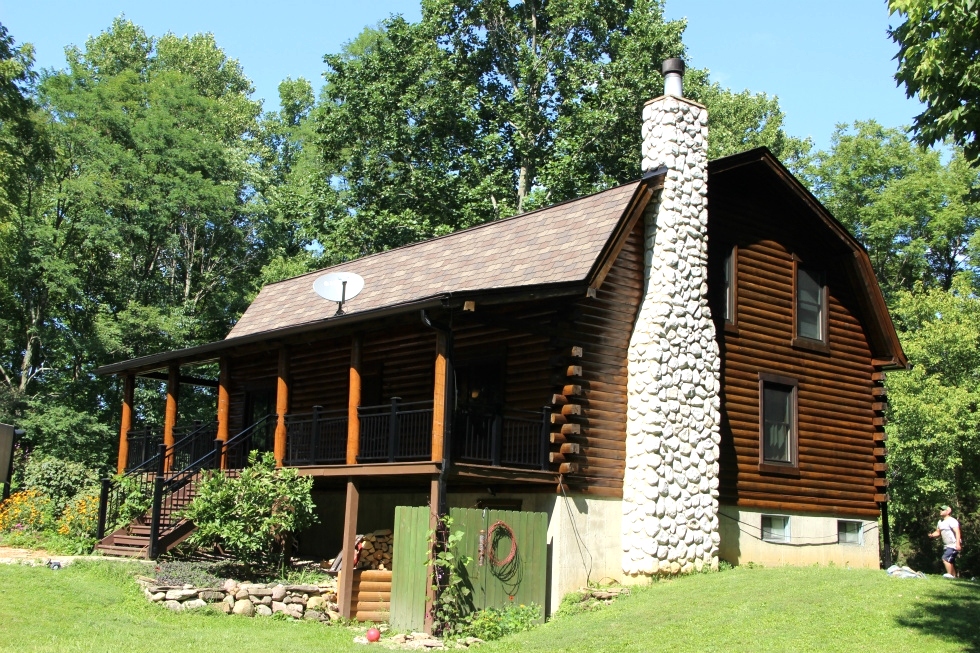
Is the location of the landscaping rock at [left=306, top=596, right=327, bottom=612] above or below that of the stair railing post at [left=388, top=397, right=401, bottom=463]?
below

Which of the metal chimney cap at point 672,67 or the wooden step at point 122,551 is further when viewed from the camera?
the metal chimney cap at point 672,67

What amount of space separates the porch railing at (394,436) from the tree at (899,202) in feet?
90.0

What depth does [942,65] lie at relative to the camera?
11.6 metres

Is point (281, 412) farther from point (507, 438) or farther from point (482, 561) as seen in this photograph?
point (482, 561)

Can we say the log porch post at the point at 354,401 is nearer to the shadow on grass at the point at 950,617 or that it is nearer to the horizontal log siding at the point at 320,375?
the horizontal log siding at the point at 320,375

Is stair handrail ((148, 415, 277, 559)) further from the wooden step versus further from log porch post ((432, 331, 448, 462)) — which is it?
log porch post ((432, 331, 448, 462))

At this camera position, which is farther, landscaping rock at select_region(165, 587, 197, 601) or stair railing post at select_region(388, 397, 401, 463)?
stair railing post at select_region(388, 397, 401, 463)

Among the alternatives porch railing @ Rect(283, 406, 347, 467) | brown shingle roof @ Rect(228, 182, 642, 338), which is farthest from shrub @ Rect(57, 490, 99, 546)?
brown shingle roof @ Rect(228, 182, 642, 338)

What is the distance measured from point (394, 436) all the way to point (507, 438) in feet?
5.94

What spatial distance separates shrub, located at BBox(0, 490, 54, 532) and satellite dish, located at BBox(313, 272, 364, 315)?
7.08 m

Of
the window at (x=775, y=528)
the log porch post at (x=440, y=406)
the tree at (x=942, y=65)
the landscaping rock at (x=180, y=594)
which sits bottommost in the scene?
the landscaping rock at (x=180, y=594)

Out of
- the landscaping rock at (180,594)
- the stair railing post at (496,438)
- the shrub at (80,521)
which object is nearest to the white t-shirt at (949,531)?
the stair railing post at (496,438)

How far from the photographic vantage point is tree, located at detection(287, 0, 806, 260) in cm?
3425

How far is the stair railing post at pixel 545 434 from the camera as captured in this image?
16172mm
